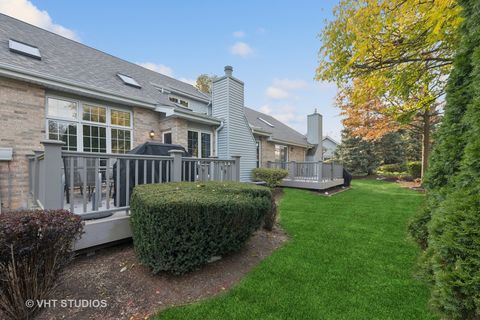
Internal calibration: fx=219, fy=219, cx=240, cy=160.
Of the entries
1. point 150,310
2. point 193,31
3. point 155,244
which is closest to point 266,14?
point 193,31

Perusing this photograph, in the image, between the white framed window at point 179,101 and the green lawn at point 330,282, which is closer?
the green lawn at point 330,282

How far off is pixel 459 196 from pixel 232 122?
349 inches

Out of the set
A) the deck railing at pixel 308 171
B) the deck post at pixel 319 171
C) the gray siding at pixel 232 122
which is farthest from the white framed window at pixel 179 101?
the deck post at pixel 319 171

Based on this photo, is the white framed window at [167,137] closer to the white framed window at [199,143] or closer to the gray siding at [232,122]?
the white framed window at [199,143]

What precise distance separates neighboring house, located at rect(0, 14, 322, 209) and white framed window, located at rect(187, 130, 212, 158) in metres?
0.04

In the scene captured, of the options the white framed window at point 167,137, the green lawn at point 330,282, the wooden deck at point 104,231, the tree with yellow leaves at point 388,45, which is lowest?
the green lawn at point 330,282

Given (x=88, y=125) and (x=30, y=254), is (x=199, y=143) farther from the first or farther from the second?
(x=30, y=254)

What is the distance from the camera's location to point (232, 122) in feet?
33.2

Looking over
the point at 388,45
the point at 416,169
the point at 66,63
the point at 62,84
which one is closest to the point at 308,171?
the point at 388,45

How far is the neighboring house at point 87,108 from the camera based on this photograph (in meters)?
5.41

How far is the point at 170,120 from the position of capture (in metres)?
8.29

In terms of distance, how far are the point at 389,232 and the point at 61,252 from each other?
614 centimetres

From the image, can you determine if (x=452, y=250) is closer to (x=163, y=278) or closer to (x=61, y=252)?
(x=163, y=278)

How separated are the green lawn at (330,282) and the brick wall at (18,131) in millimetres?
5541
